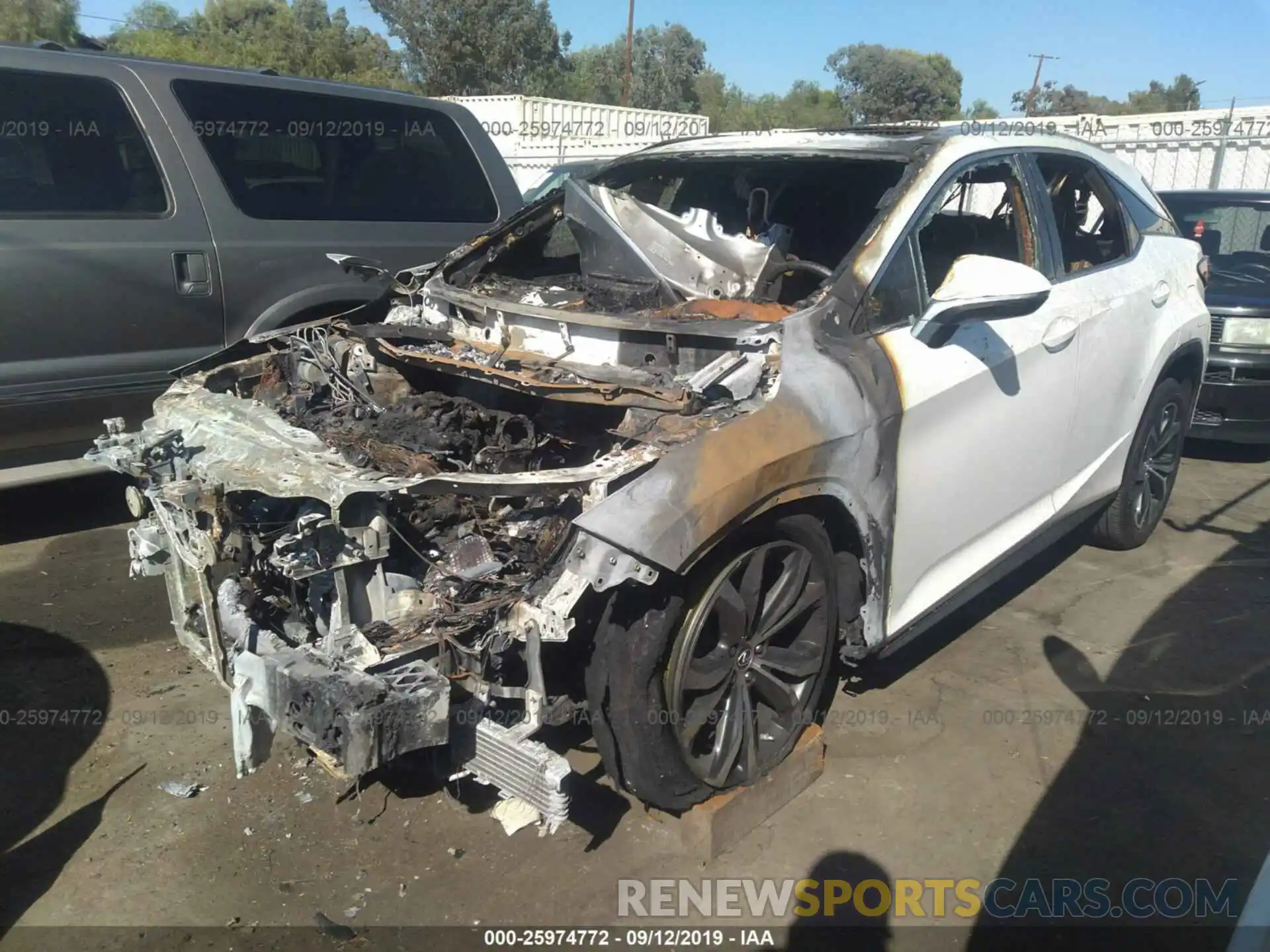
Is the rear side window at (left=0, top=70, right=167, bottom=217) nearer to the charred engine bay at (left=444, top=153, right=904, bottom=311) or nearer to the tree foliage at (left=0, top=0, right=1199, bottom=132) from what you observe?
the charred engine bay at (left=444, top=153, right=904, bottom=311)

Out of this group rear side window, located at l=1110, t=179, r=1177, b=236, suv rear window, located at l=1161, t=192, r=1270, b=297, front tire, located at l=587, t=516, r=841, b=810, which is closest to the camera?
front tire, located at l=587, t=516, r=841, b=810

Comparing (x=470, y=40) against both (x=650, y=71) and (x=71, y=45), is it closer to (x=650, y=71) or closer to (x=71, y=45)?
(x=650, y=71)

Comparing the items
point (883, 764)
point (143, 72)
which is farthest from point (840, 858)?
point (143, 72)

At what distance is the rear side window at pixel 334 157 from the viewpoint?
4.79 m

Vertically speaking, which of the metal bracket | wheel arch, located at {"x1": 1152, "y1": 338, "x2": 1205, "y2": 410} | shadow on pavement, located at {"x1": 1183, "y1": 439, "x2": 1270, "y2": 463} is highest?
wheel arch, located at {"x1": 1152, "y1": 338, "x2": 1205, "y2": 410}

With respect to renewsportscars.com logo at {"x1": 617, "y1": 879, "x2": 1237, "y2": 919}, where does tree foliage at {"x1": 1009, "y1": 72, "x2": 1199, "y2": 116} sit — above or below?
above

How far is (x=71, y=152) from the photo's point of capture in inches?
170

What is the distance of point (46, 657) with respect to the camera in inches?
146

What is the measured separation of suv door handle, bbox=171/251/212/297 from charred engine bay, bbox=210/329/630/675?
1217 mm

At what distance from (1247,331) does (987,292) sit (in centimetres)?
439

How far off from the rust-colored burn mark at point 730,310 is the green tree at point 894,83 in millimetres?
48998

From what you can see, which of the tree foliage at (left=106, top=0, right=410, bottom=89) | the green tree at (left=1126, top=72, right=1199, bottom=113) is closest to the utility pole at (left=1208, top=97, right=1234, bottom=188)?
the tree foliage at (left=106, top=0, right=410, bottom=89)

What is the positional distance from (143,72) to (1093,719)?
494 cm

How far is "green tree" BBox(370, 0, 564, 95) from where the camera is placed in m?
36.2
